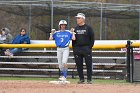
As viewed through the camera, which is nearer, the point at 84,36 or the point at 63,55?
the point at 84,36

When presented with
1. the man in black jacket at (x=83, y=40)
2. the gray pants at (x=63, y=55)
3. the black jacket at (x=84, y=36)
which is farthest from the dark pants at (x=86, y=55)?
the gray pants at (x=63, y=55)

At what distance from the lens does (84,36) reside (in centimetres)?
1427

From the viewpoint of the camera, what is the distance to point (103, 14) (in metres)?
20.8

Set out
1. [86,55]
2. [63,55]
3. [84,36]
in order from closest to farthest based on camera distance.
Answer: [84,36] → [86,55] → [63,55]

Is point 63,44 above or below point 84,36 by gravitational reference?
below

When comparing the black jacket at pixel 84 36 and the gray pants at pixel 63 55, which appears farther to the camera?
the gray pants at pixel 63 55

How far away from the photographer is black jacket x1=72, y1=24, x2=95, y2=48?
14.2m

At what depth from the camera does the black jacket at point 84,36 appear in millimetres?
14242

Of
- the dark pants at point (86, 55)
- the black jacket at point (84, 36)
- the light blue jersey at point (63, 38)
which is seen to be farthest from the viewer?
the light blue jersey at point (63, 38)

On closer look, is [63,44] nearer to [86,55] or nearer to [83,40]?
[83,40]

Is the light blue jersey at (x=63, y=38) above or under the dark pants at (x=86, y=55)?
above

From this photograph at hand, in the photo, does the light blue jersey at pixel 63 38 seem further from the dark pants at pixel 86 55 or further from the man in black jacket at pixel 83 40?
the dark pants at pixel 86 55

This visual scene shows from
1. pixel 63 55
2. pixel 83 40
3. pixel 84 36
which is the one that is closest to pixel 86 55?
pixel 83 40

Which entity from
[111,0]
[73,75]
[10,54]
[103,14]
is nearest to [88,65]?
[73,75]
